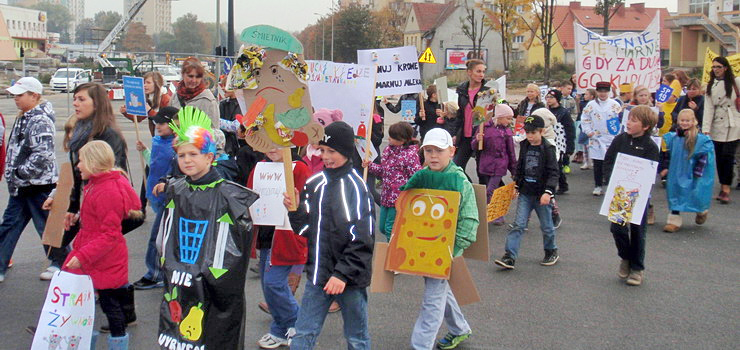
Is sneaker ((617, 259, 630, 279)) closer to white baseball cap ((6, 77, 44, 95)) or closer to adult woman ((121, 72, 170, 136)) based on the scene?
adult woman ((121, 72, 170, 136))

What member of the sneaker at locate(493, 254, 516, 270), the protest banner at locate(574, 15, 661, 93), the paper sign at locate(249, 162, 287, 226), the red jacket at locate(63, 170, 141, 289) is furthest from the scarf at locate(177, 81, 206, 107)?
the protest banner at locate(574, 15, 661, 93)

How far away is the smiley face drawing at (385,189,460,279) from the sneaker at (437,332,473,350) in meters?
0.59

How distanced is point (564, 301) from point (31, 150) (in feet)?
16.0

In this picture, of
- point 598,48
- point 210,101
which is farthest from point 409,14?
point 210,101

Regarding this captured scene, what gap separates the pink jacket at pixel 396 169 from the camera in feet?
25.0

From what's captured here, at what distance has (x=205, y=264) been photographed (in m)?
4.20

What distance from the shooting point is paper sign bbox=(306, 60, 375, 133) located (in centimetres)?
831

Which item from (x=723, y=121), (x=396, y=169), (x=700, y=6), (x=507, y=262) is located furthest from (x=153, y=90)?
(x=700, y=6)

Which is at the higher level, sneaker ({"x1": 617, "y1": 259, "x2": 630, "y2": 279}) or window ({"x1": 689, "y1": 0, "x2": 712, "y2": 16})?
window ({"x1": 689, "y1": 0, "x2": 712, "y2": 16})

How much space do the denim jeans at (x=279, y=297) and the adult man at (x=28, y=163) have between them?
253cm

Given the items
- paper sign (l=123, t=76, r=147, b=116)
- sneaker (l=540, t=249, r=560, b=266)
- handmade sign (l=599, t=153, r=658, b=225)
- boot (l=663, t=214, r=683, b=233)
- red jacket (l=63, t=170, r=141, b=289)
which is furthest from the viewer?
boot (l=663, t=214, r=683, b=233)

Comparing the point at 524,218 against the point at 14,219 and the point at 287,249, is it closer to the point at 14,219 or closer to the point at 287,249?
the point at 287,249

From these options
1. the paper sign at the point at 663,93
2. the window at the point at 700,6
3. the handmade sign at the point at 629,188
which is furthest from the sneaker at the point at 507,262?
the window at the point at 700,6

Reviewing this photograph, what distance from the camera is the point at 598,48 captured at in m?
13.2
